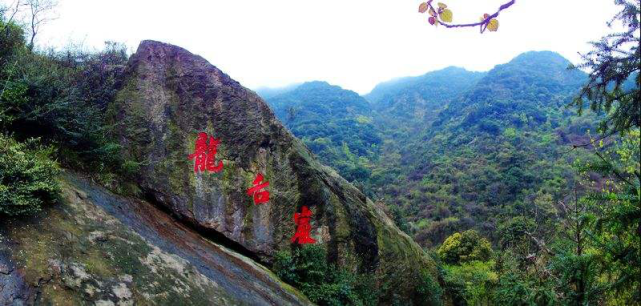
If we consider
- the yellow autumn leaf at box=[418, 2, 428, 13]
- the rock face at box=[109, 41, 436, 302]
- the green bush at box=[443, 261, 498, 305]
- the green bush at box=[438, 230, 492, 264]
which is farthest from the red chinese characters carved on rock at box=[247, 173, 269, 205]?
the green bush at box=[438, 230, 492, 264]

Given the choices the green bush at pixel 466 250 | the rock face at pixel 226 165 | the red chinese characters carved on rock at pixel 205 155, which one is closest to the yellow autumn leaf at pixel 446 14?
the rock face at pixel 226 165

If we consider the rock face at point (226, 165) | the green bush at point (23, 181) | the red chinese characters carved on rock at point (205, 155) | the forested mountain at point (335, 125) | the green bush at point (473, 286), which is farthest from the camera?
the forested mountain at point (335, 125)

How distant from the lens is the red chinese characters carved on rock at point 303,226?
10.8 m

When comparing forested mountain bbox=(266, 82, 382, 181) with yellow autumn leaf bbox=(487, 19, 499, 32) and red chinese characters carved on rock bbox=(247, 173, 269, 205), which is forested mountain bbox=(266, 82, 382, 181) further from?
yellow autumn leaf bbox=(487, 19, 499, 32)

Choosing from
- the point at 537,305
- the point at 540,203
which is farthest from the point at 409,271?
the point at 540,203

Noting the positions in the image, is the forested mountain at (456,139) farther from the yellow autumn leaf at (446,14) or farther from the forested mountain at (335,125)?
the yellow autumn leaf at (446,14)

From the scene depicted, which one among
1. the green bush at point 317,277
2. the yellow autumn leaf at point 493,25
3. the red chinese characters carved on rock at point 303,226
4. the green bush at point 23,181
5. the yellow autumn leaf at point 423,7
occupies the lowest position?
the green bush at point 317,277

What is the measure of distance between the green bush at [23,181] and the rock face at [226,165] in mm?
3145

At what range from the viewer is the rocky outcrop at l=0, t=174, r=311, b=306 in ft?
16.4

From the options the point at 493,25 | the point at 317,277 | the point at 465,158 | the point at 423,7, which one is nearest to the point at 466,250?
the point at 317,277

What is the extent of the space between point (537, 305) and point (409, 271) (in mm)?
6335

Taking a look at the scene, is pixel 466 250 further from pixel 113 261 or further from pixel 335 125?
pixel 335 125

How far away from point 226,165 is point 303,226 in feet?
8.63

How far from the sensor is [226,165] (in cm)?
1043
